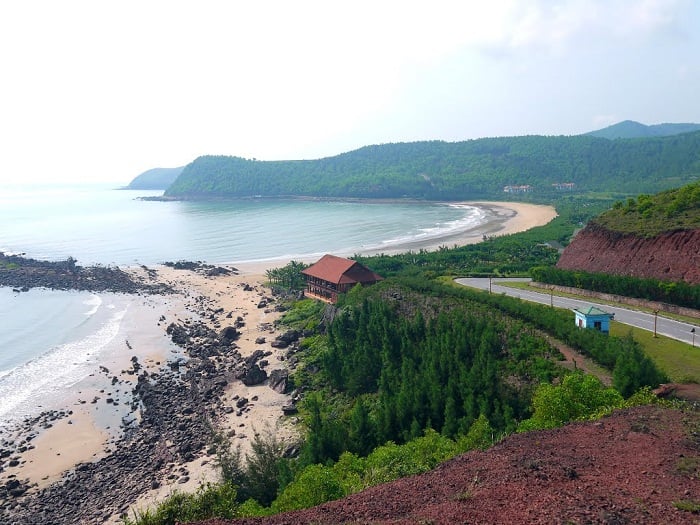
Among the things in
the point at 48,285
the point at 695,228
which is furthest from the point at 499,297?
the point at 48,285

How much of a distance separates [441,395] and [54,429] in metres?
27.5

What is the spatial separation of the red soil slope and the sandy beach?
16.9 metres

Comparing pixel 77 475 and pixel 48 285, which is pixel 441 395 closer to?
pixel 77 475

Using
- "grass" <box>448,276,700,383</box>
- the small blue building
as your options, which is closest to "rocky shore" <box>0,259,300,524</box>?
the small blue building

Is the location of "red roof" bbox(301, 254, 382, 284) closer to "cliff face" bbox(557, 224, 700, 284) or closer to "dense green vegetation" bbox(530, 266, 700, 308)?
"dense green vegetation" bbox(530, 266, 700, 308)

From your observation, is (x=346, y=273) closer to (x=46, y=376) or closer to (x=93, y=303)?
(x=46, y=376)

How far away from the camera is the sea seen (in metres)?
48.3

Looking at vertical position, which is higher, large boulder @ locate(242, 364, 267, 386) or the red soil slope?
the red soil slope

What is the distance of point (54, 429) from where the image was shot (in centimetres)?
3688

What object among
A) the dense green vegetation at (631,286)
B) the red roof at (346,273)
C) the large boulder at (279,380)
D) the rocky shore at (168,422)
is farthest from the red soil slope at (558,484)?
the red roof at (346,273)

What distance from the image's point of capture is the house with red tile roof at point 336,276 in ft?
174

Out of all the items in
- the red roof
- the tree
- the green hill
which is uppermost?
the green hill

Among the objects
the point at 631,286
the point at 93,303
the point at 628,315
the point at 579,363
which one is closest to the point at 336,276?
the point at 631,286

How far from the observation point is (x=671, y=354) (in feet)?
96.2
